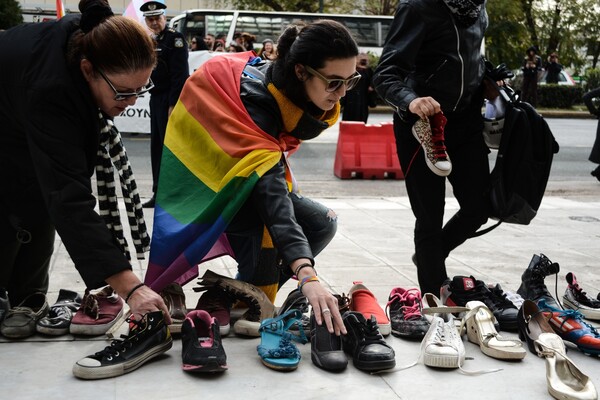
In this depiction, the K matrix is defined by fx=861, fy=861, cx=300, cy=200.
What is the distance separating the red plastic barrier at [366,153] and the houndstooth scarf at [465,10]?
6299mm

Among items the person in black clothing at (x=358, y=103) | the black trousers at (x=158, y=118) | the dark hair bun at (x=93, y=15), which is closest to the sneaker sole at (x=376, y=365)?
the dark hair bun at (x=93, y=15)

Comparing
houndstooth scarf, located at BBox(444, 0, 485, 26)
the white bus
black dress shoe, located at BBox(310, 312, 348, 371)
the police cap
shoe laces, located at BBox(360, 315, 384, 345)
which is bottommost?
the white bus

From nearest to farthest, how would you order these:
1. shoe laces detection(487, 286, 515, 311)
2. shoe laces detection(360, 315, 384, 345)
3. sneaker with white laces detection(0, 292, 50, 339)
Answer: shoe laces detection(360, 315, 384, 345), sneaker with white laces detection(0, 292, 50, 339), shoe laces detection(487, 286, 515, 311)

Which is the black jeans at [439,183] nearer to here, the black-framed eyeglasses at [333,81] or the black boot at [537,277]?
the black boot at [537,277]

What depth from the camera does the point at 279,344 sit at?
3338mm

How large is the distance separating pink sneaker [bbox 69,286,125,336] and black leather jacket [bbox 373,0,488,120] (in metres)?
1.50

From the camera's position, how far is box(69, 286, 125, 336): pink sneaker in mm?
3586

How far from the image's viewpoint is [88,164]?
3340 millimetres

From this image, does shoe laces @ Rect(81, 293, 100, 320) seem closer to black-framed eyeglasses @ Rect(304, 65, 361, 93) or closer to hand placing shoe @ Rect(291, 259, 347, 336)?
hand placing shoe @ Rect(291, 259, 347, 336)

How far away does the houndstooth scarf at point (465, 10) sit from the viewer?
3812 mm

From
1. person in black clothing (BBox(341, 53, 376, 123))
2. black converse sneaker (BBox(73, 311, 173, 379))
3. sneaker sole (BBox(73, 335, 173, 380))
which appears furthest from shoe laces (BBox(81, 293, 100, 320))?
person in black clothing (BBox(341, 53, 376, 123))

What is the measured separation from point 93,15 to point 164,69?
4.56m

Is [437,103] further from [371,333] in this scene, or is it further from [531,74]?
[531,74]

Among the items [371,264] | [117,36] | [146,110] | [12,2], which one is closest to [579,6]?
[12,2]
